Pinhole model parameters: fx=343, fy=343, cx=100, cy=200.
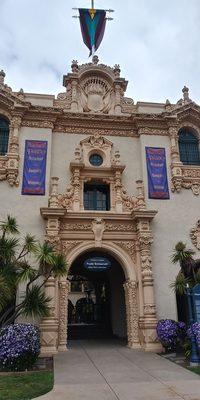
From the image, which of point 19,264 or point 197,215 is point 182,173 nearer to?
point 197,215

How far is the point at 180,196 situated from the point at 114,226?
13.9ft

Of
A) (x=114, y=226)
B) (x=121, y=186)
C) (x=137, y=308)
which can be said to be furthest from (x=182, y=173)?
(x=137, y=308)

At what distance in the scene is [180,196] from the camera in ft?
62.3

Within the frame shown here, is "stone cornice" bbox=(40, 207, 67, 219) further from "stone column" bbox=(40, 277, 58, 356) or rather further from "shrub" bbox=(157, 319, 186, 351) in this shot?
"shrub" bbox=(157, 319, 186, 351)

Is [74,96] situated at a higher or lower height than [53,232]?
higher

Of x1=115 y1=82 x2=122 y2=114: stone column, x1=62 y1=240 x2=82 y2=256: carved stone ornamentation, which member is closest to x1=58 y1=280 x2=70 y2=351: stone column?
x1=62 y1=240 x2=82 y2=256: carved stone ornamentation

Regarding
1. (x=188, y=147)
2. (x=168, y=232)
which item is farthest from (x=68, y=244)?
(x=188, y=147)

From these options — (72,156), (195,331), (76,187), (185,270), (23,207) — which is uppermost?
Answer: (72,156)

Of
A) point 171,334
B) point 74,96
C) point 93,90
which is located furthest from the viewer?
point 93,90

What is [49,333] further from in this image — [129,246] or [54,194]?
[54,194]

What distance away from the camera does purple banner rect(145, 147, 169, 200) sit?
18.8 m

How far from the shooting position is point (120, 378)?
10.2 m

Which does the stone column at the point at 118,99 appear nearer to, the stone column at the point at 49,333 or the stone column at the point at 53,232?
the stone column at the point at 53,232

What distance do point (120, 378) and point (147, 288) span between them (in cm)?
651
